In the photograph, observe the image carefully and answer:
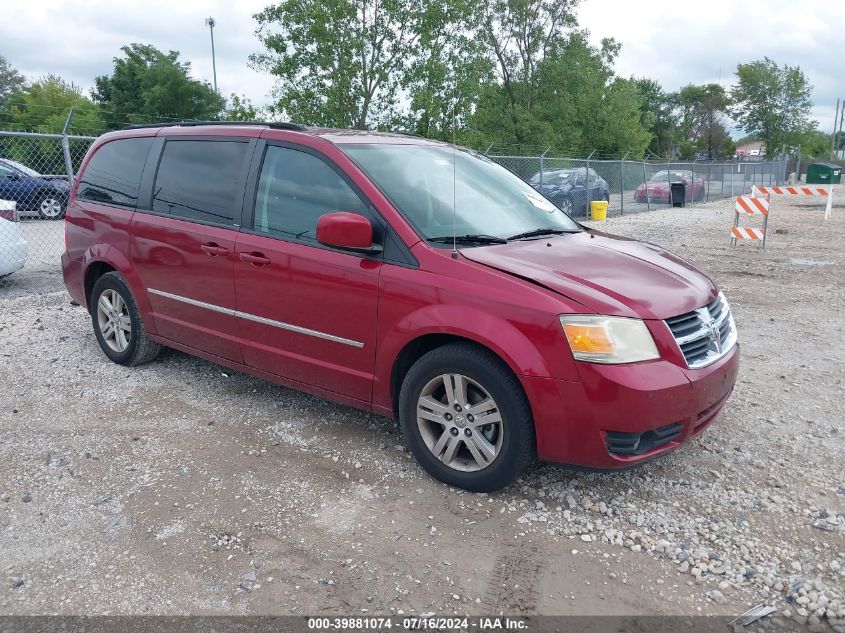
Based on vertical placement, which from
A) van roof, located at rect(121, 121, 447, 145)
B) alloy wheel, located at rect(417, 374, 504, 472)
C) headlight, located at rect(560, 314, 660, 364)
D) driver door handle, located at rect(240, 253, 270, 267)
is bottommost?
alloy wheel, located at rect(417, 374, 504, 472)

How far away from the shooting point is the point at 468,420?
11.2 feet

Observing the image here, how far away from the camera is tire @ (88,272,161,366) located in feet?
17.0

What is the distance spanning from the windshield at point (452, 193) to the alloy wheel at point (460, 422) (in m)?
0.82

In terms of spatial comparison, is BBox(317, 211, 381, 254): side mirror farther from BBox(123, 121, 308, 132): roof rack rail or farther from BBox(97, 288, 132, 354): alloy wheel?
BBox(97, 288, 132, 354): alloy wheel

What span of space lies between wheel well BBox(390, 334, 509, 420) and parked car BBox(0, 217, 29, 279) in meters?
6.56

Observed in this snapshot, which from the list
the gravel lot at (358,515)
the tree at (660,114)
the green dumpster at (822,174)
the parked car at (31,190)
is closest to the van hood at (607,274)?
the gravel lot at (358,515)

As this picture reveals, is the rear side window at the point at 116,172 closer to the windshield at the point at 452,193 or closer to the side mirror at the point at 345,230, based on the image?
the windshield at the point at 452,193

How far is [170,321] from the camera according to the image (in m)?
4.83

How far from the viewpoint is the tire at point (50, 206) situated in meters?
15.8

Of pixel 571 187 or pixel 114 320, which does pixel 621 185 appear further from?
pixel 114 320

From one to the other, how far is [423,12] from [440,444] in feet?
69.6

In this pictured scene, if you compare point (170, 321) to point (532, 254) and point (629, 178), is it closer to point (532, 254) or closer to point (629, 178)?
point (532, 254)

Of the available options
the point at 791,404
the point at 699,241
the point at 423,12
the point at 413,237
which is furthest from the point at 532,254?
the point at 423,12

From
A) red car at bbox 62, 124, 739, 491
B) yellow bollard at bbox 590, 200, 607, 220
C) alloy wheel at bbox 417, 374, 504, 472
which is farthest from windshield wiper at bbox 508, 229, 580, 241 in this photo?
yellow bollard at bbox 590, 200, 607, 220
